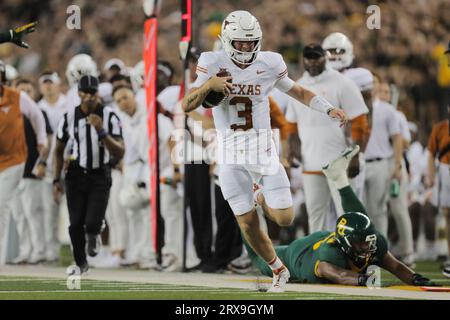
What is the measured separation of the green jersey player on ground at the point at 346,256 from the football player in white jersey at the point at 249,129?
0.45 m

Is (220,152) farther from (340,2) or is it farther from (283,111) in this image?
(340,2)

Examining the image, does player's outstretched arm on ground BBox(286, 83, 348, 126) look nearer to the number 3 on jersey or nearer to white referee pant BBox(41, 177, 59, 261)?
the number 3 on jersey

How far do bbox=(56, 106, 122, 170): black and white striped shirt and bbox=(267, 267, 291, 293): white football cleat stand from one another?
105 inches

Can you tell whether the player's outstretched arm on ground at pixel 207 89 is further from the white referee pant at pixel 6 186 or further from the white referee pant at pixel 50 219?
the white referee pant at pixel 50 219

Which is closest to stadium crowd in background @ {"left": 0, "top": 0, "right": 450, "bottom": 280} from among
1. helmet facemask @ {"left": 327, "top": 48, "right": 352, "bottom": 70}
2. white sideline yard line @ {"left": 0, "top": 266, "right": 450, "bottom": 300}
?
white sideline yard line @ {"left": 0, "top": 266, "right": 450, "bottom": 300}

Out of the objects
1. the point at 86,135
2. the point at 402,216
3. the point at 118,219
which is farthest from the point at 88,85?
the point at 402,216

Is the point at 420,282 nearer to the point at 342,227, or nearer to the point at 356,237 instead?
the point at 356,237

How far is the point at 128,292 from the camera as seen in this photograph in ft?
32.8

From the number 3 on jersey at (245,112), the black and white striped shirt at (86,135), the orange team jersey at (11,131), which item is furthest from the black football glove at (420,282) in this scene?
the orange team jersey at (11,131)

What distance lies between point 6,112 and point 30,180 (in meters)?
2.06

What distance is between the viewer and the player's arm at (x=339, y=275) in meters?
10.4

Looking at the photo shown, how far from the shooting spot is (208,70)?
1027 centimetres

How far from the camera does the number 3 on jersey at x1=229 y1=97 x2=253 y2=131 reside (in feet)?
34.1
